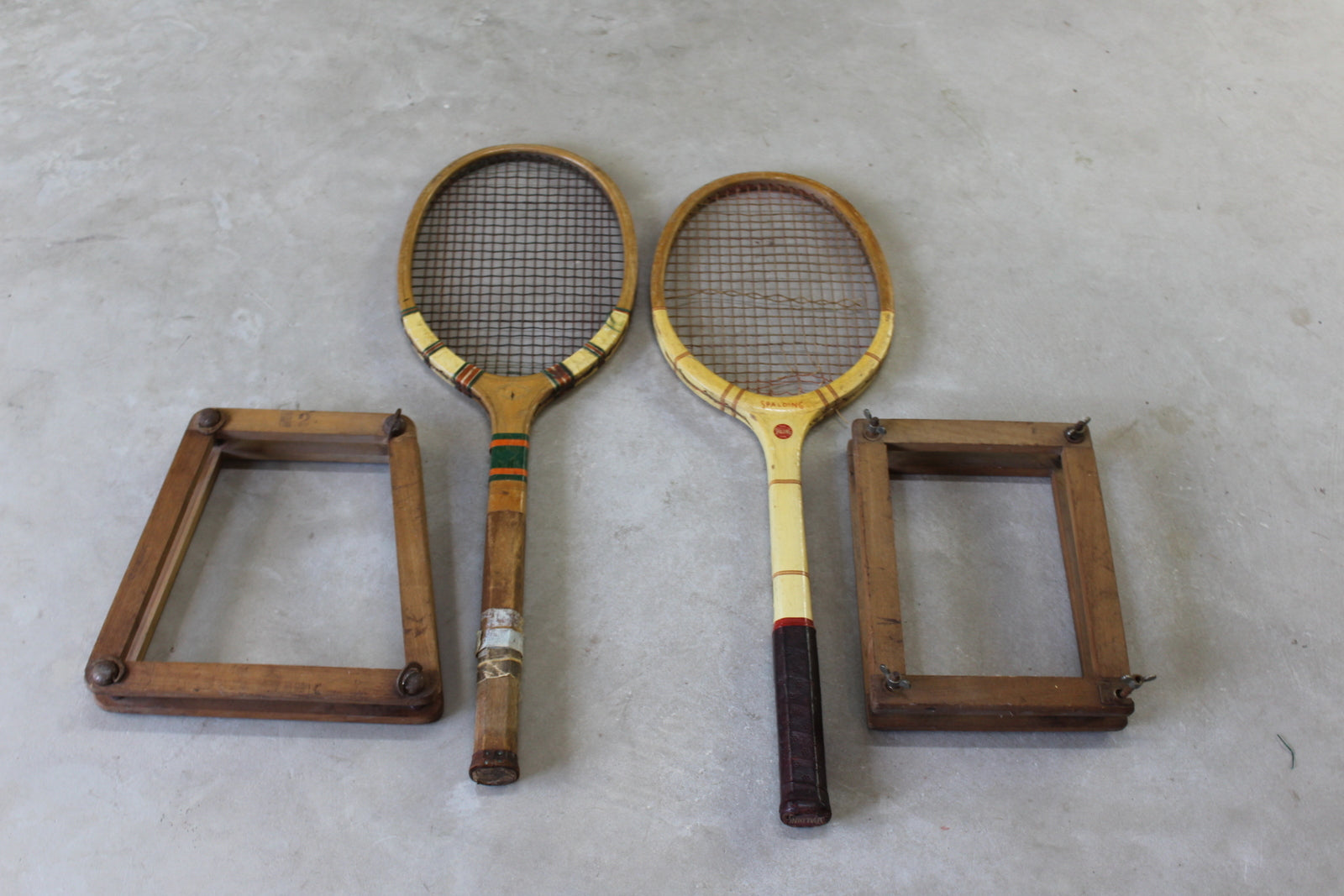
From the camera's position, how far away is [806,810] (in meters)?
1.73

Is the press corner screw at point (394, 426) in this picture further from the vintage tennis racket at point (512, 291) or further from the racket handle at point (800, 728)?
the racket handle at point (800, 728)

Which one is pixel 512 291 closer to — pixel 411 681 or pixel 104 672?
pixel 411 681

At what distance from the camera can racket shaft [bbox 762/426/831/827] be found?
174 cm

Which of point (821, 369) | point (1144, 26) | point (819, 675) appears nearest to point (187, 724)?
point (819, 675)

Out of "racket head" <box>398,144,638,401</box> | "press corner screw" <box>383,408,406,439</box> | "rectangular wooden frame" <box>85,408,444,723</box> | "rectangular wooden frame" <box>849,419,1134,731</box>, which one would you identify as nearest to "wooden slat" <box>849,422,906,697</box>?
"rectangular wooden frame" <box>849,419,1134,731</box>

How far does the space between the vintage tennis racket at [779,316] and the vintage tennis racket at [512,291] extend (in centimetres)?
16

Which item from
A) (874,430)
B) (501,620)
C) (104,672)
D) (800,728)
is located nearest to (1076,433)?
(874,430)

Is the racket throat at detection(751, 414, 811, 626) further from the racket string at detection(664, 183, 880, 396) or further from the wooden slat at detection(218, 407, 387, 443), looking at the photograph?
the wooden slat at detection(218, 407, 387, 443)

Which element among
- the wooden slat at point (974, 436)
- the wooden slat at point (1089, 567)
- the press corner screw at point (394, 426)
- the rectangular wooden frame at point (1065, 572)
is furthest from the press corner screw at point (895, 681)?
the press corner screw at point (394, 426)

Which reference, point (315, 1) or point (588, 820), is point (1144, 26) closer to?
point (315, 1)

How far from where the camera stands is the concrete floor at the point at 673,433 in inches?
70.6

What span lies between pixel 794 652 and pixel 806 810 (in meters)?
0.29

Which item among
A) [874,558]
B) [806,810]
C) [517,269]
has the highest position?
[517,269]

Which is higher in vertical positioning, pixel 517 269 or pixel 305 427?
pixel 517 269
